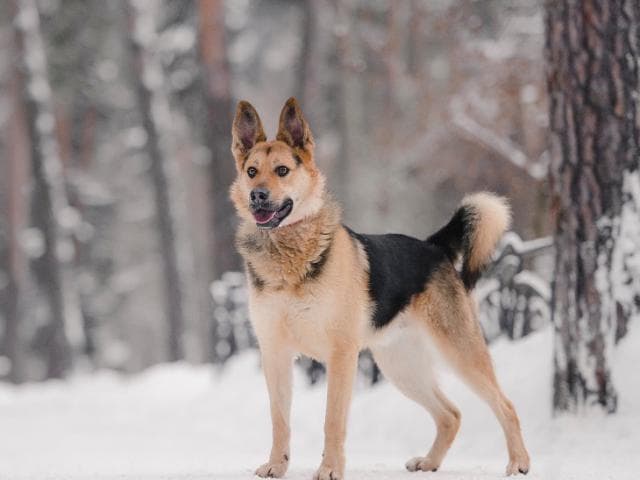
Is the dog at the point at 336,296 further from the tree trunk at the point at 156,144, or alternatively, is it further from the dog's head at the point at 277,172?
A: the tree trunk at the point at 156,144

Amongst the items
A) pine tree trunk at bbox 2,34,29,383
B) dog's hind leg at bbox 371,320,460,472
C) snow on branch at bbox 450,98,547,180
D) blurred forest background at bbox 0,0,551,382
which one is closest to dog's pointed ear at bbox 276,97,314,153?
dog's hind leg at bbox 371,320,460,472

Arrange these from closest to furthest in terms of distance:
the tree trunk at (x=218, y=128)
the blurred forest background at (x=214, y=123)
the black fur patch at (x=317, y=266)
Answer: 1. the black fur patch at (x=317, y=266)
2. the tree trunk at (x=218, y=128)
3. the blurred forest background at (x=214, y=123)

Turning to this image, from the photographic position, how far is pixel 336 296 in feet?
18.7

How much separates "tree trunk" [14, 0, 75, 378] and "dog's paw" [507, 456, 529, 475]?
19.3 meters

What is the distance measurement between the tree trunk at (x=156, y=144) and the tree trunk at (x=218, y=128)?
15.7ft

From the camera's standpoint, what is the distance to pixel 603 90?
7590mm

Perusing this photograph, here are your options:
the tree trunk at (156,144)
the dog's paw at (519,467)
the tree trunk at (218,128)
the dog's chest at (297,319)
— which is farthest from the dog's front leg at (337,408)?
the tree trunk at (156,144)

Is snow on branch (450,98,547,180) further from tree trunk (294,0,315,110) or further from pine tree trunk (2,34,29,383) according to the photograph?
pine tree trunk (2,34,29,383)

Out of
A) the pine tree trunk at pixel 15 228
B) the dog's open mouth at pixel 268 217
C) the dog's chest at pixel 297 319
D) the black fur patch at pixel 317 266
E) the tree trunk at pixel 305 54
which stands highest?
the tree trunk at pixel 305 54

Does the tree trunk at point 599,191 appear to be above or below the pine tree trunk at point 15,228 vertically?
above

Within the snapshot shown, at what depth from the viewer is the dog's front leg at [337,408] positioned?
5.55 metres

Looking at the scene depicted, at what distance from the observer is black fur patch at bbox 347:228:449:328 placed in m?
6.05

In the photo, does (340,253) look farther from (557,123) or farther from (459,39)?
(459,39)

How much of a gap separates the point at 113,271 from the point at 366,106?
378 inches
